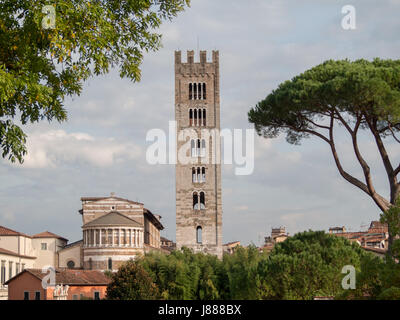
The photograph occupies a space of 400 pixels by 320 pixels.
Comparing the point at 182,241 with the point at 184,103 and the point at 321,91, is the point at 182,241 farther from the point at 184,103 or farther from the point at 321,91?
the point at 321,91

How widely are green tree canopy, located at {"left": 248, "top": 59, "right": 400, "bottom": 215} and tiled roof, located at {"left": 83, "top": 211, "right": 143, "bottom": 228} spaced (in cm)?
3848

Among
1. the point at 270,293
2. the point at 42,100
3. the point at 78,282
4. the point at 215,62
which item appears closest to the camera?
the point at 42,100

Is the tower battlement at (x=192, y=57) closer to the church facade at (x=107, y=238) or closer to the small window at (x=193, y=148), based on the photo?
the small window at (x=193, y=148)

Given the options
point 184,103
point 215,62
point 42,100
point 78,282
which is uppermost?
point 215,62

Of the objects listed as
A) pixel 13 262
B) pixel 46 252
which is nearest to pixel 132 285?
pixel 13 262

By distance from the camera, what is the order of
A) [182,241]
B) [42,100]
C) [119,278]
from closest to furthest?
[42,100] < [119,278] < [182,241]

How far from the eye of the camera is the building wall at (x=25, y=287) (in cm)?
4881

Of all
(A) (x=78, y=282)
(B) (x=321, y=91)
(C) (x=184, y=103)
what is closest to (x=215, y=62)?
(C) (x=184, y=103)

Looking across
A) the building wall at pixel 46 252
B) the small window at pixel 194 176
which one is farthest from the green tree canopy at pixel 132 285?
the building wall at pixel 46 252

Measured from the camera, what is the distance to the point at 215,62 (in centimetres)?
6531

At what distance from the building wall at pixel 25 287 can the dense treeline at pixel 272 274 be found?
983cm

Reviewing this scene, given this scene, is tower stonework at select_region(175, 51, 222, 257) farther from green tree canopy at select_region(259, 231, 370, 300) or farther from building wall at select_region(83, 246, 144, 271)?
green tree canopy at select_region(259, 231, 370, 300)
